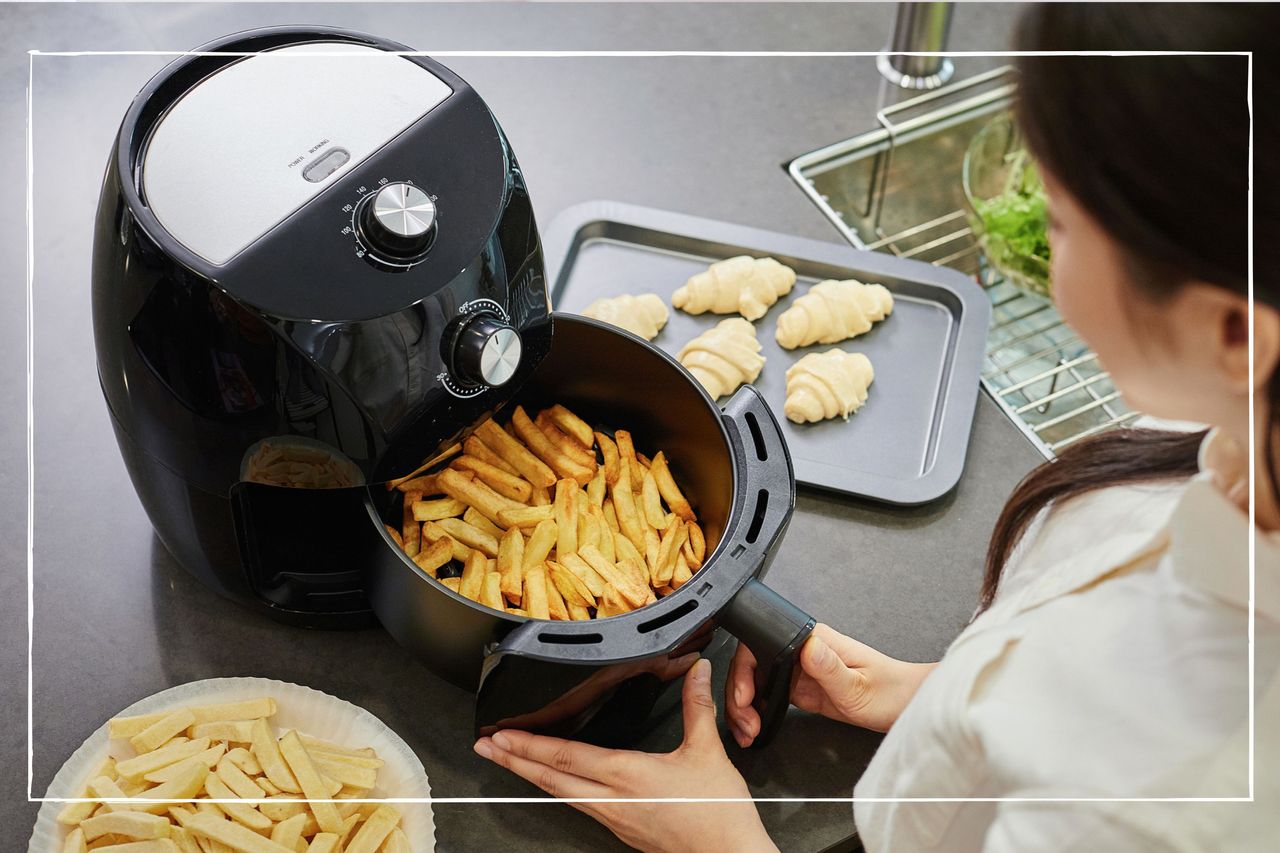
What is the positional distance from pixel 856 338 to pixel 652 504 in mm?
418

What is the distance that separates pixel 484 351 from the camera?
3.00ft

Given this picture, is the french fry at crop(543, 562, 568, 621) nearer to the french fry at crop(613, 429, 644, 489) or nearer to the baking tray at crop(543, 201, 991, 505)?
the french fry at crop(613, 429, 644, 489)

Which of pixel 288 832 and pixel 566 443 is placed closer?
pixel 288 832

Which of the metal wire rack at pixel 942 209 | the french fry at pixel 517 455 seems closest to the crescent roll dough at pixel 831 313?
the metal wire rack at pixel 942 209

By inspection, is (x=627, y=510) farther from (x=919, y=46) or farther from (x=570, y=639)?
(x=919, y=46)

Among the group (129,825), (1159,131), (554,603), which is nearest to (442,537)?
(554,603)

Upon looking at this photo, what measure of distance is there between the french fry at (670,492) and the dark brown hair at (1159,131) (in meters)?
0.58

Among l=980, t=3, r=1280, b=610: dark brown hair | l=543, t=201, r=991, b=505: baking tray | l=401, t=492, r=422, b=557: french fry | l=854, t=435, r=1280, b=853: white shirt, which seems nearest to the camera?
l=980, t=3, r=1280, b=610: dark brown hair

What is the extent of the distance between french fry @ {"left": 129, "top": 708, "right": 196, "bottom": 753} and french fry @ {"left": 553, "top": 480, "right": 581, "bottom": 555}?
337 millimetres

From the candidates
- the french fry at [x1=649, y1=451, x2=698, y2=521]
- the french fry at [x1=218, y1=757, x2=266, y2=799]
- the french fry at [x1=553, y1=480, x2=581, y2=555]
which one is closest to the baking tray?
the french fry at [x1=649, y1=451, x2=698, y2=521]

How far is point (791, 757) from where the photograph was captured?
1.10 metres

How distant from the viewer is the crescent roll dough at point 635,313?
1366mm

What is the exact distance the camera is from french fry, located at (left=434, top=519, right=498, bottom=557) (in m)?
1.08

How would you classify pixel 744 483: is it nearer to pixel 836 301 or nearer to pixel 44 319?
pixel 836 301
